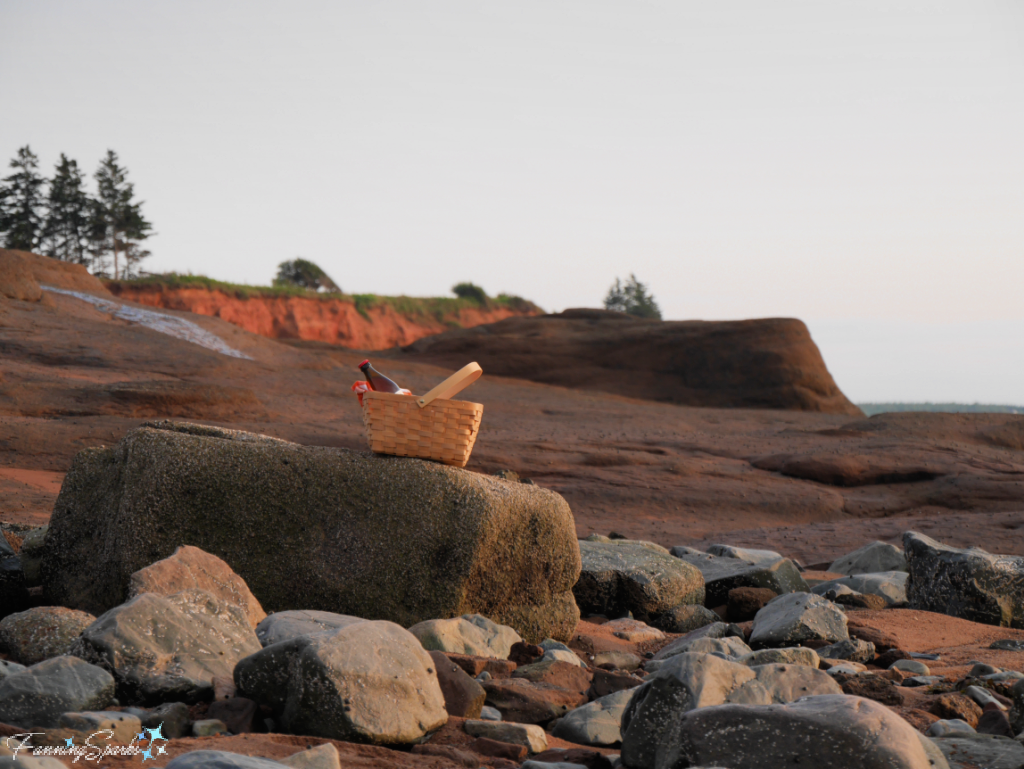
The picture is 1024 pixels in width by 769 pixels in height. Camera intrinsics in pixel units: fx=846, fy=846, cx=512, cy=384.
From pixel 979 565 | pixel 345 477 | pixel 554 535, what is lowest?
pixel 979 565

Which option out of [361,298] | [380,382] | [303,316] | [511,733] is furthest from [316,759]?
[361,298]

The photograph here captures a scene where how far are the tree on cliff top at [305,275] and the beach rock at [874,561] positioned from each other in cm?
4453

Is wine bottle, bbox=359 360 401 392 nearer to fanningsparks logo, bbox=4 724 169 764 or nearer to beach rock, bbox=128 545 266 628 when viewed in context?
beach rock, bbox=128 545 266 628

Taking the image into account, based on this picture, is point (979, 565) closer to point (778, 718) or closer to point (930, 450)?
point (778, 718)

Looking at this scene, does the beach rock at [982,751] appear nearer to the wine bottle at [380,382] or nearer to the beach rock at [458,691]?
the beach rock at [458,691]

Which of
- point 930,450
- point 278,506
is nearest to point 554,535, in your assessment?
point 278,506

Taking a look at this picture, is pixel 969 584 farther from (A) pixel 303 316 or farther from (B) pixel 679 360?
(A) pixel 303 316

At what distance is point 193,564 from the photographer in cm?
385

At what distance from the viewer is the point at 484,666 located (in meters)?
3.72

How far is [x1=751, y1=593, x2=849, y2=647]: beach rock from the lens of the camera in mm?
4578

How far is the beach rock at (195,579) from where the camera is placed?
3.59 m

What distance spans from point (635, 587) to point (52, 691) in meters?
3.97

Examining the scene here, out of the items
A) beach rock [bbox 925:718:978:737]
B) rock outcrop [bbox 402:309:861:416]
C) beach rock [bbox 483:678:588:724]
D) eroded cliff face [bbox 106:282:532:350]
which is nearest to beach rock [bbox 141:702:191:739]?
beach rock [bbox 483:678:588:724]

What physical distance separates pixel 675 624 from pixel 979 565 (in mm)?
2229
